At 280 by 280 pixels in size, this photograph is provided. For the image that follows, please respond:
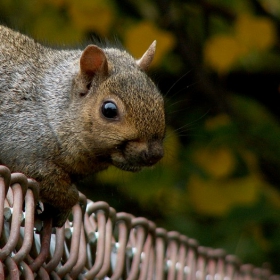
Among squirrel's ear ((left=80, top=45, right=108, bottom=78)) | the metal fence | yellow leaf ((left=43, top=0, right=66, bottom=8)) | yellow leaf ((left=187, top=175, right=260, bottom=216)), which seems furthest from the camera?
yellow leaf ((left=187, top=175, right=260, bottom=216))

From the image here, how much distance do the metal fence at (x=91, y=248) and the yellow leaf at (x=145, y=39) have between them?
5.51 feet

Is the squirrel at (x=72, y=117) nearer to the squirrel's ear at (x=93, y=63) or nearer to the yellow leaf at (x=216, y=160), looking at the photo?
the squirrel's ear at (x=93, y=63)

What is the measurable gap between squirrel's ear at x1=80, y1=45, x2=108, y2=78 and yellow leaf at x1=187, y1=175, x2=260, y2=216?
2.11 meters

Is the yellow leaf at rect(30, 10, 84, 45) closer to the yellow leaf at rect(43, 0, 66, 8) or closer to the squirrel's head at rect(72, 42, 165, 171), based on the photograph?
the yellow leaf at rect(43, 0, 66, 8)

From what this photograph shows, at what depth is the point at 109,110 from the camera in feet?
8.21

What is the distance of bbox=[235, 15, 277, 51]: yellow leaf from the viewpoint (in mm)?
4613

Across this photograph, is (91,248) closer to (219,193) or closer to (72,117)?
(72,117)

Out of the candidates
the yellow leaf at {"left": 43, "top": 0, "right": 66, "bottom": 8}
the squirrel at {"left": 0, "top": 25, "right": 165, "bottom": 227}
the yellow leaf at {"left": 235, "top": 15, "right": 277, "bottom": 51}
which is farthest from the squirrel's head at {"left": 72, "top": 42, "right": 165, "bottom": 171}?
the yellow leaf at {"left": 235, "top": 15, "right": 277, "bottom": 51}

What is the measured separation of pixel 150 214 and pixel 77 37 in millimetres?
1430

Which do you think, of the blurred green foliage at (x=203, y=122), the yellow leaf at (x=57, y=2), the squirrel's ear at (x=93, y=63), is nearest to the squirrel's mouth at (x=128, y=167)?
the squirrel's ear at (x=93, y=63)

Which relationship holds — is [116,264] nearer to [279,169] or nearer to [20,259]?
[20,259]

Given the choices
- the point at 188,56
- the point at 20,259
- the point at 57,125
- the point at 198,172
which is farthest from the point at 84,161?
the point at 188,56

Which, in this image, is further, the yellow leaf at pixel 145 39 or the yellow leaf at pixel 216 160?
the yellow leaf at pixel 216 160

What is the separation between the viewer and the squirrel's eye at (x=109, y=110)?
8.14 feet
